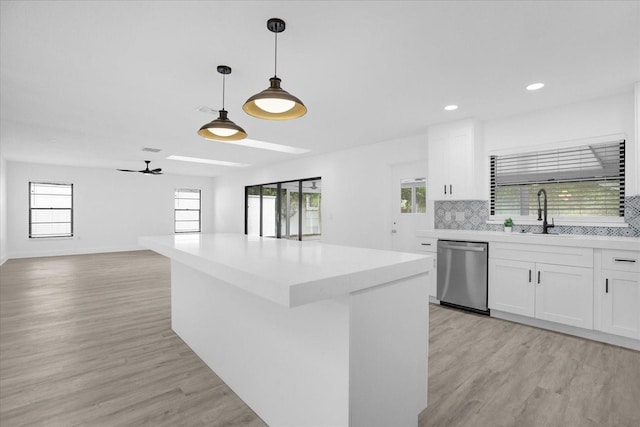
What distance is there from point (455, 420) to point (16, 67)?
4506 mm

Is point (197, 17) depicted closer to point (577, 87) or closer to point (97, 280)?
point (577, 87)

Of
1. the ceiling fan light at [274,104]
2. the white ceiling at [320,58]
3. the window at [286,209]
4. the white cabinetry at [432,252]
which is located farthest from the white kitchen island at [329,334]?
the window at [286,209]

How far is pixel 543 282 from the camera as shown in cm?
334

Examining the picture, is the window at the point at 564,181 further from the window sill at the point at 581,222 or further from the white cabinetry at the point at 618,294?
the white cabinetry at the point at 618,294

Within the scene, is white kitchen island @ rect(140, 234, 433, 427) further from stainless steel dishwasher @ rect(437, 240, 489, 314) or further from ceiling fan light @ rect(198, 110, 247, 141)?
stainless steel dishwasher @ rect(437, 240, 489, 314)

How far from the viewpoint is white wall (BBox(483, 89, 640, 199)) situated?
3.29 m

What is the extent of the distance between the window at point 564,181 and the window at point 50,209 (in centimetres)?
1092

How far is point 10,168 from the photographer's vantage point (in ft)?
27.0

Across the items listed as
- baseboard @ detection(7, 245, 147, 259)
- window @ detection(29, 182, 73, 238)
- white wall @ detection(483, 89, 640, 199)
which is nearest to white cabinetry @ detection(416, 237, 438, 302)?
white wall @ detection(483, 89, 640, 199)

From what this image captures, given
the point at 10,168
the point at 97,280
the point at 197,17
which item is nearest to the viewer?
the point at 197,17

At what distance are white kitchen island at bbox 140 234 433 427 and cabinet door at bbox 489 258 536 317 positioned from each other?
7.82 ft

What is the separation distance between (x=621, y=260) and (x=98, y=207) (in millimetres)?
11609

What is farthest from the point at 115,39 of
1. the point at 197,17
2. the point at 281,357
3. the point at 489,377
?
the point at 489,377

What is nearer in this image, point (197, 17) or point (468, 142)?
point (197, 17)
